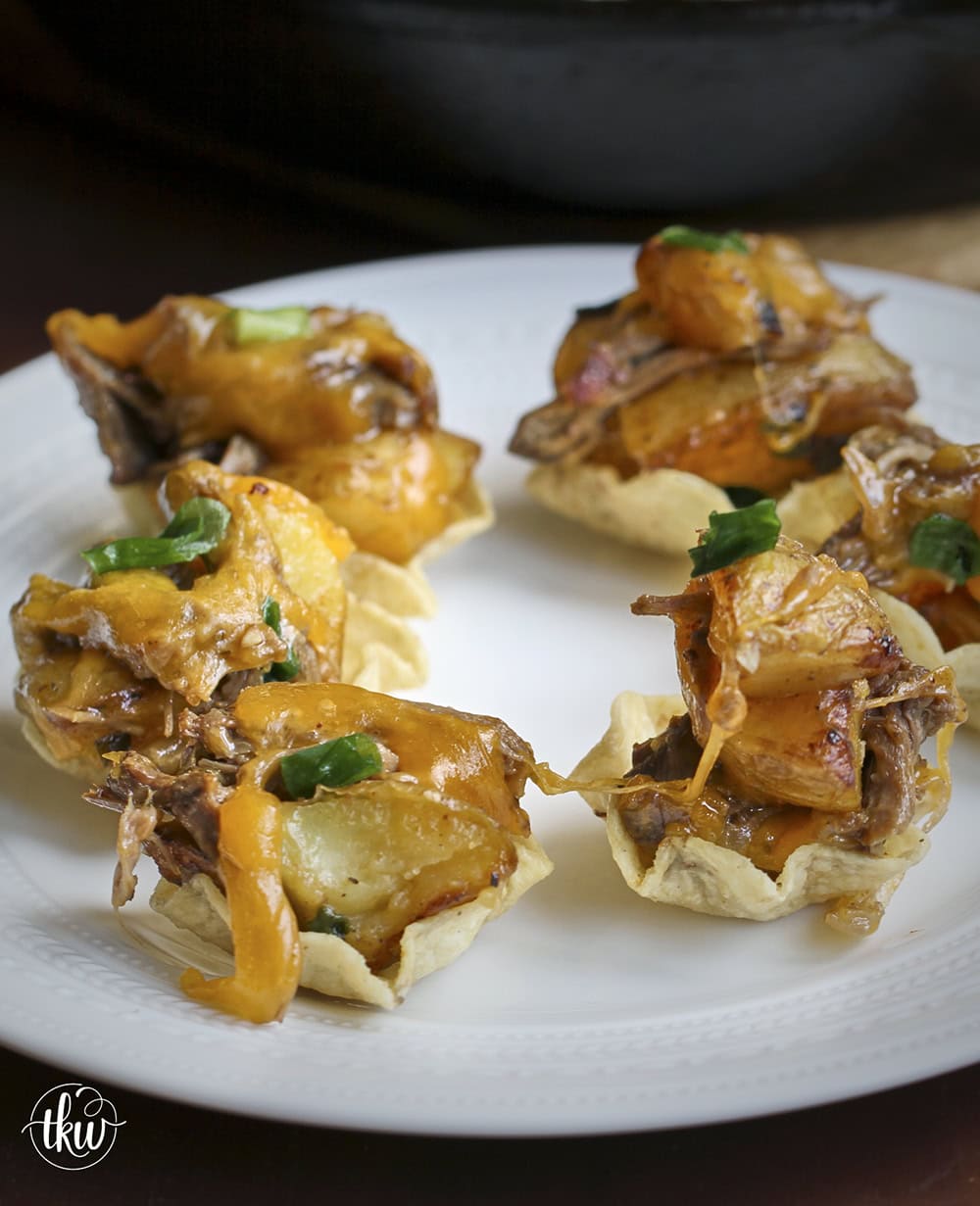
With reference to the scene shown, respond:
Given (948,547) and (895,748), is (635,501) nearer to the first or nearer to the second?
(948,547)

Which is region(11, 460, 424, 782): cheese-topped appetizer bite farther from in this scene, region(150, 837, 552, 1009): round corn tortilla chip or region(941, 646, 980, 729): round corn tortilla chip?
region(941, 646, 980, 729): round corn tortilla chip

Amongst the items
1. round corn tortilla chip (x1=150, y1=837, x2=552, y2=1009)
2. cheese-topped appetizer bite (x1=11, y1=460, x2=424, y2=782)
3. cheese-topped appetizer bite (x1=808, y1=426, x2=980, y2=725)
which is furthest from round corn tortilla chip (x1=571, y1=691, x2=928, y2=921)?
cheese-topped appetizer bite (x1=11, y1=460, x2=424, y2=782)

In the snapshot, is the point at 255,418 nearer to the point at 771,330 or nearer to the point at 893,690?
the point at 771,330

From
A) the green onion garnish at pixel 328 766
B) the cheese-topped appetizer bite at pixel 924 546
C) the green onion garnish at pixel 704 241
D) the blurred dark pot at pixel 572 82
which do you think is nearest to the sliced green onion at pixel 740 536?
the green onion garnish at pixel 328 766

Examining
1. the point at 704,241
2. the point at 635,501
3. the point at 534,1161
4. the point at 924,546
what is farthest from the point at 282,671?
the point at 704,241

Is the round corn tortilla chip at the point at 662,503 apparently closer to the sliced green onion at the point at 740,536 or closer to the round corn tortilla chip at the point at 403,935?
the sliced green onion at the point at 740,536
